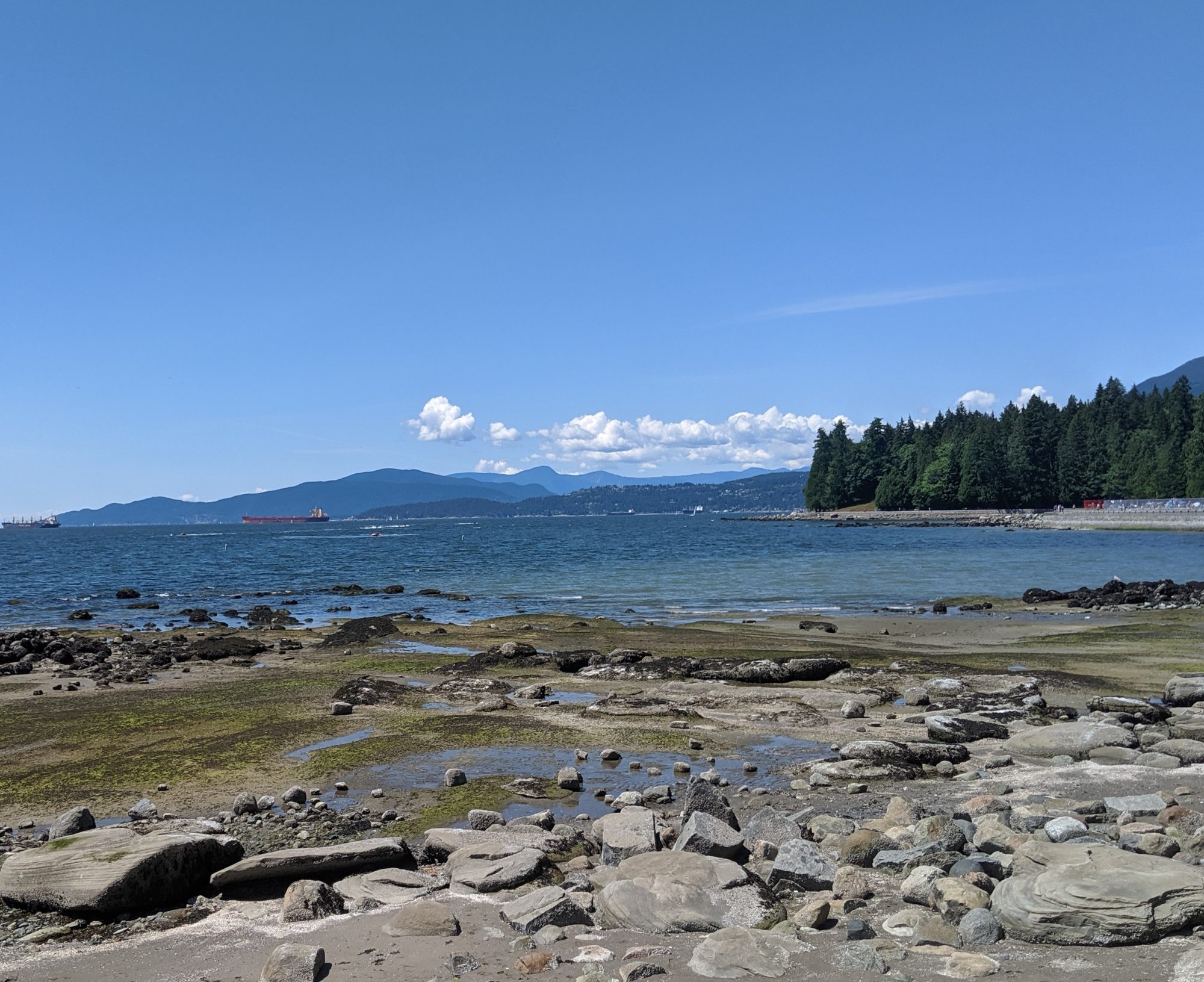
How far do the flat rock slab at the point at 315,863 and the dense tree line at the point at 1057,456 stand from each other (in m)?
157

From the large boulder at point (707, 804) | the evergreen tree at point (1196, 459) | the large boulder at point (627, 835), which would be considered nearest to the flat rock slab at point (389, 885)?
the large boulder at point (627, 835)

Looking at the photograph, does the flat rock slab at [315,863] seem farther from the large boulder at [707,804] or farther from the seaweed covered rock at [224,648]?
the seaweed covered rock at [224,648]

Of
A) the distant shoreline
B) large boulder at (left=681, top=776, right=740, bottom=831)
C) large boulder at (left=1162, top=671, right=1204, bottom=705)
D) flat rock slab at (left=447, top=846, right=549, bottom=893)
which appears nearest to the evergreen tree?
the distant shoreline

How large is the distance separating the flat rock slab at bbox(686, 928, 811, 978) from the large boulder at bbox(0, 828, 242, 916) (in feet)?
16.8

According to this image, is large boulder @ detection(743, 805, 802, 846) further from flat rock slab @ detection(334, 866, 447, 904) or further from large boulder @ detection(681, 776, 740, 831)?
flat rock slab @ detection(334, 866, 447, 904)

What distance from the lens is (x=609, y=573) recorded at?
219ft

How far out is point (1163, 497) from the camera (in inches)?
5507

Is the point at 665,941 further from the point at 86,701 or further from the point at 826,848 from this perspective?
the point at 86,701

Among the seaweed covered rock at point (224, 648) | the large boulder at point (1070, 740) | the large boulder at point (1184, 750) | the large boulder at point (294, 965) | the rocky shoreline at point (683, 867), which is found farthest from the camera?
the seaweed covered rock at point (224, 648)

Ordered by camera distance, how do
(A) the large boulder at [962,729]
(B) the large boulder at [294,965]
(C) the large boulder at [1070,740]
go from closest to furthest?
1. (B) the large boulder at [294,965]
2. (C) the large boulder at [1070,740]
3. (A) the large boulder at [962,729]

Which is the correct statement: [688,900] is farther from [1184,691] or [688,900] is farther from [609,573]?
[609,573]

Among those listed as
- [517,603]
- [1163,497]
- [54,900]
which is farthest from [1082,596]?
[1163,497]

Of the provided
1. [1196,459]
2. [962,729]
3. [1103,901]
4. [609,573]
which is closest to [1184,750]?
[962,729]

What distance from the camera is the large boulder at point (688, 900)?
7.92 meters
